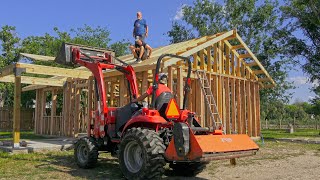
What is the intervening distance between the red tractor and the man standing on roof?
3.51 metres

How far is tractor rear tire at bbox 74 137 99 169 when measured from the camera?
22.4ft

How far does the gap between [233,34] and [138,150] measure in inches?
367

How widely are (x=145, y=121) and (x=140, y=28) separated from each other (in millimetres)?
5855

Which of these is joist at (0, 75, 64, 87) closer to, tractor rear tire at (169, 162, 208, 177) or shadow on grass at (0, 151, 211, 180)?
shadow on grass at (0, 151, 211, 180)

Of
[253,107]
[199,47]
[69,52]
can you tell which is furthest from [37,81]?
[253,107]

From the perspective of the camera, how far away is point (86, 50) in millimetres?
7695

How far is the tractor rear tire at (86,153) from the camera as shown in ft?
22.4

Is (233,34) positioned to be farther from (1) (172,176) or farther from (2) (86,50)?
(1) (172,176)

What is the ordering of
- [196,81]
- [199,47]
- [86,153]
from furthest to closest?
[196,81] → [199,47] → [86,153]

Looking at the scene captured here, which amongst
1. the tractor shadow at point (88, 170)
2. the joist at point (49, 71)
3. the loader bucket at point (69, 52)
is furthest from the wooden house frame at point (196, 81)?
the tractor shadow at point (88, 170)

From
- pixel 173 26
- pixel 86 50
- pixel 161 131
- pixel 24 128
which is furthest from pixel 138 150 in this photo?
pixel 173 26

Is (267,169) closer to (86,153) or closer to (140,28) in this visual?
(86,153)

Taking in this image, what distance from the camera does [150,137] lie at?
5.41m

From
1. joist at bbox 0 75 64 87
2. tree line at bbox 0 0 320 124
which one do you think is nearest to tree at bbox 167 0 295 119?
tree line at bbox 0 0 320 124
